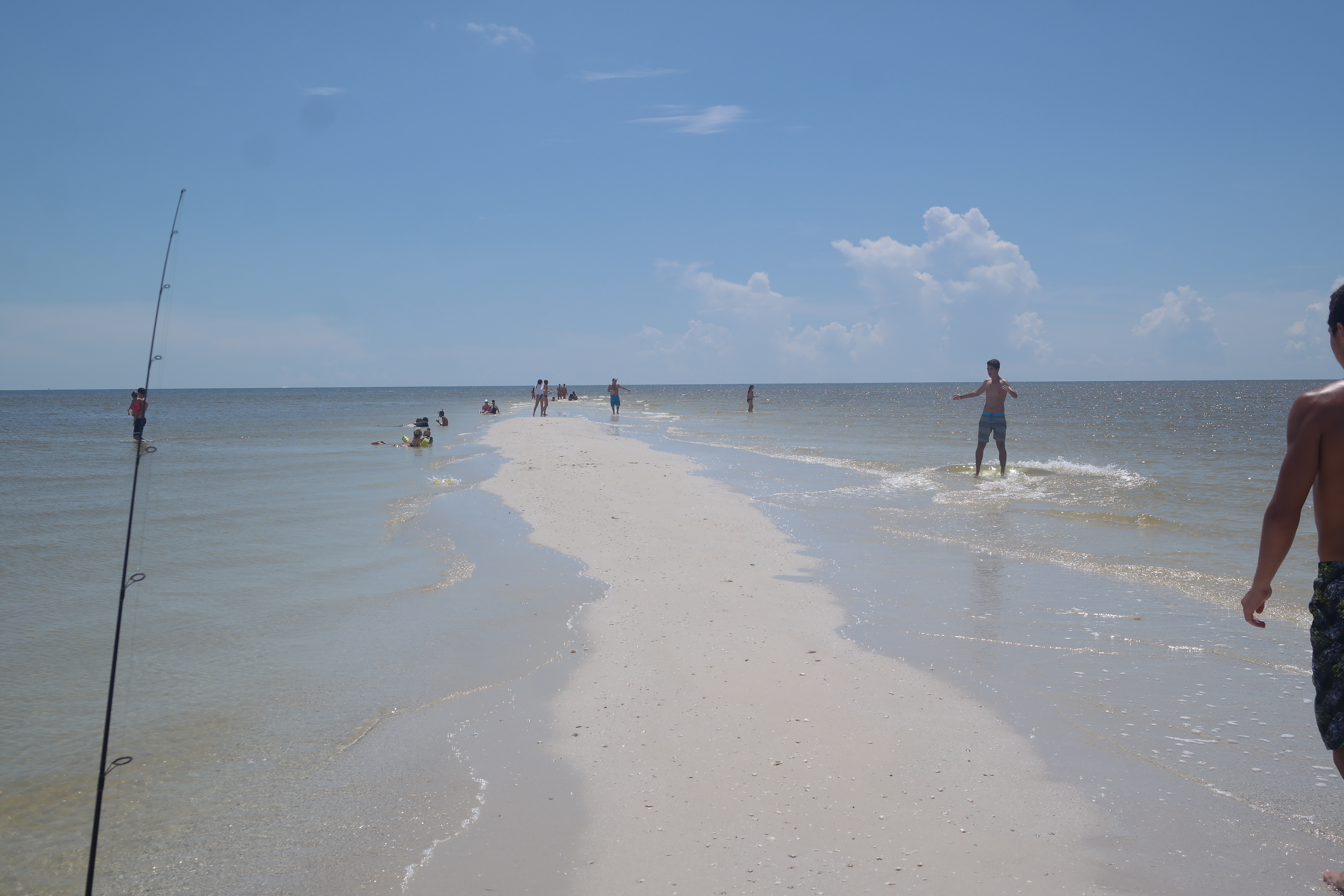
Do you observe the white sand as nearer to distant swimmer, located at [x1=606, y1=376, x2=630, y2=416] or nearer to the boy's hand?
the boy's hand

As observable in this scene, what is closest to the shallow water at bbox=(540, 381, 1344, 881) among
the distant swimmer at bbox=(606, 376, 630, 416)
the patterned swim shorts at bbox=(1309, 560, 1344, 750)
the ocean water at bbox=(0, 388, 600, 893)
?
the patterned swim shorts at bbox=(1309, 560, 1344, 750)

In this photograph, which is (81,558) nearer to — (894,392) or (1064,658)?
(1064,658)

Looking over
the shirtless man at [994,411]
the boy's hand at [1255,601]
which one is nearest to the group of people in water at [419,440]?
the shirtless man at [994,411]

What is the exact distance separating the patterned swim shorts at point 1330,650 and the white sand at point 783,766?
0.90 metres

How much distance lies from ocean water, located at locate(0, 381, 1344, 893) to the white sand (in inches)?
12.6

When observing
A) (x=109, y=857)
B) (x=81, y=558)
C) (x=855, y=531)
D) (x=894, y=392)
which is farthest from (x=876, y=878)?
(x=894, y=392)

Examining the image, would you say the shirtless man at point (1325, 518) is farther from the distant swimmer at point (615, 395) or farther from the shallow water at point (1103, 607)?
the distant swimmer at point (615, 395)

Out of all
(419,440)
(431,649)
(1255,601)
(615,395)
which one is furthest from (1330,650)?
(615,395)

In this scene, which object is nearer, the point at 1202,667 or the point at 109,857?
the point at 109,857

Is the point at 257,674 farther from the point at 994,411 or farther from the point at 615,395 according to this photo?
the point at 615,395

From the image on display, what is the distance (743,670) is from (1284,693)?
9.90 feet

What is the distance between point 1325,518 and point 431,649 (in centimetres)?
477

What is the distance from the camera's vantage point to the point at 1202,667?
5.00 m

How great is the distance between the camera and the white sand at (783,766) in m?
2.91
